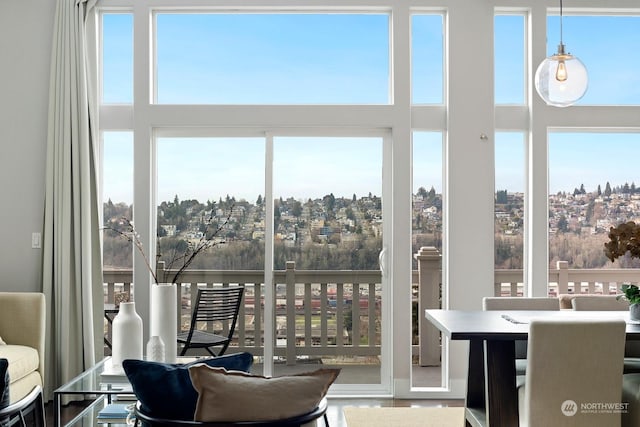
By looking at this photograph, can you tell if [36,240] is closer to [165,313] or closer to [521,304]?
[165,313]

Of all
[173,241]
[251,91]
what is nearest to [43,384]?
[173,241]

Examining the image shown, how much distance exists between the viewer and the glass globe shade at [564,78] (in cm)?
354

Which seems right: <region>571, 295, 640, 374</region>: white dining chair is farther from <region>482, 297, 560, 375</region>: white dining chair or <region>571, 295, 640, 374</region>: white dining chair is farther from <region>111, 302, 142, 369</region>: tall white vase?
<region>111, 302, 142, 369</region>: tall white vase

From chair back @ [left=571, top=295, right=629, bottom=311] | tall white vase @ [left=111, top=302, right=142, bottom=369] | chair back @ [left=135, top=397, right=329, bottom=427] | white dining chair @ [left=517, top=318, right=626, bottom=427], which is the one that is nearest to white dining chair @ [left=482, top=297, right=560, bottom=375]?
chair back @ [left=571, top=295, right=629, bottom=311]

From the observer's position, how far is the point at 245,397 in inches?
80.7

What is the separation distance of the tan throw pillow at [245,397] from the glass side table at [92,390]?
1.37 m

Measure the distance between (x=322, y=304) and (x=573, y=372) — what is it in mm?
2482

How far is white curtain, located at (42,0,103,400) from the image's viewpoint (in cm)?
492

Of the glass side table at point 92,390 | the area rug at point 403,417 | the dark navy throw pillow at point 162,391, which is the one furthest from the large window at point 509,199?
the dark navy throw pillow at point 162,391

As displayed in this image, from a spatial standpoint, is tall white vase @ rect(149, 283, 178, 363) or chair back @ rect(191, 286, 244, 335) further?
chair back @ rect(191, 286, 244, 335)

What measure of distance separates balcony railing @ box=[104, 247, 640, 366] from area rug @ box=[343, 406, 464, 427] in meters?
0.60

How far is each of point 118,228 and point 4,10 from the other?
1848 mm

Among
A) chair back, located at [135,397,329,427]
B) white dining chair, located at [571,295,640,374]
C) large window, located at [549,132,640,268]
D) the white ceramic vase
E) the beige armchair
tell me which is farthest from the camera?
large window, located at [549,132,640,268]

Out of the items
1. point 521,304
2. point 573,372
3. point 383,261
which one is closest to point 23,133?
point 383,261
